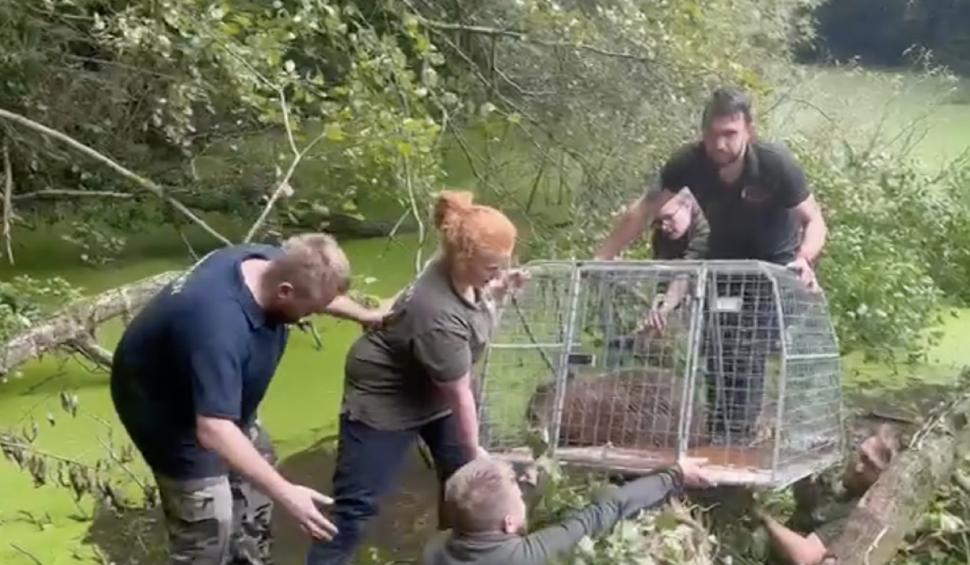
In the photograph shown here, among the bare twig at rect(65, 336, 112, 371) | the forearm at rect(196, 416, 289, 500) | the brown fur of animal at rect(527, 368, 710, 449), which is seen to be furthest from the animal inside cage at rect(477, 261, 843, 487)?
the bare twig at rect(65, 336, 112, 371)

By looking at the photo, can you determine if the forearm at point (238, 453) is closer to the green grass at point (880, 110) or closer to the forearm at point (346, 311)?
the forearm at point (346, 311)

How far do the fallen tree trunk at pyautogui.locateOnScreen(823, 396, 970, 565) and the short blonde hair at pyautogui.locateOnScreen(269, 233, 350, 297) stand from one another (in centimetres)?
126

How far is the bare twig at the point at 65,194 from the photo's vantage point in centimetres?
557

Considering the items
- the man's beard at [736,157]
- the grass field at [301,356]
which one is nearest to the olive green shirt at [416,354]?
the grass field at [301,356]

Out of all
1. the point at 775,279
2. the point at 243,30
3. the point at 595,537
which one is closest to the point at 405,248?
the point at 243,30

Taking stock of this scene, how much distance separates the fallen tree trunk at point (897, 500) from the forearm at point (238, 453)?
4.18 ft

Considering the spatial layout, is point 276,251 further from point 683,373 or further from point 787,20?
point 787,20

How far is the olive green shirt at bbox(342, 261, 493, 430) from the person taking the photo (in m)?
2.78

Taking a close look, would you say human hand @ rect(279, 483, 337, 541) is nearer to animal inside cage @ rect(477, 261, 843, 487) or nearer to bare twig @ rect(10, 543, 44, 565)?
animal inside cage @ rect(477, 261, 843, 487)

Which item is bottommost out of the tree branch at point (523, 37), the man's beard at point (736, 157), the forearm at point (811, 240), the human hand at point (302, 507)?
the human hand at point (302, 507)

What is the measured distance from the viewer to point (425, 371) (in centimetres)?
286

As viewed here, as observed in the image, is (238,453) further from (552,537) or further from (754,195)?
(754,195)

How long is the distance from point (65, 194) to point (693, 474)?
3791 mm

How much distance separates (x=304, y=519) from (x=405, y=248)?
477 cm
